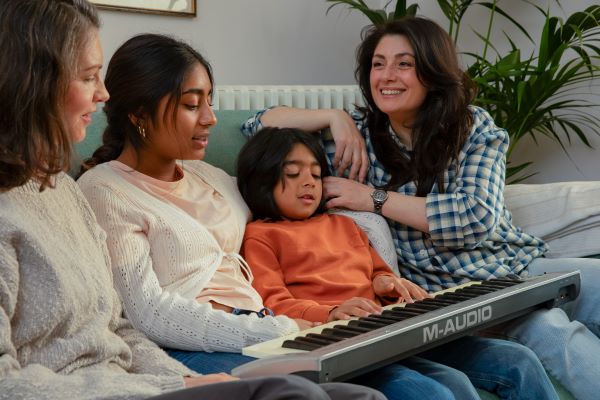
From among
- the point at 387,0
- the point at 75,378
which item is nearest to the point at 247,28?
the point at 387,0

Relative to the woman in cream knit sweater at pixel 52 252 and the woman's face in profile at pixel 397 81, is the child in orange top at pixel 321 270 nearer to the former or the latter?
the woman's face in profile at pixel 397 81

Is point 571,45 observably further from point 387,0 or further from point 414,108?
point 414,108

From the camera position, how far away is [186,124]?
6.19ft

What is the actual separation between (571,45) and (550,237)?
1.23 metres

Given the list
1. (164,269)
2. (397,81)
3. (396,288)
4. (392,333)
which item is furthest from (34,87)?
(397,81)

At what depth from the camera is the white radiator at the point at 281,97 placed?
3.14m

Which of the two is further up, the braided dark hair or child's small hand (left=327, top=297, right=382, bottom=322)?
the braided dark hair

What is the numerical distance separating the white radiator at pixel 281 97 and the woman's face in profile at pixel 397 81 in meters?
0.83

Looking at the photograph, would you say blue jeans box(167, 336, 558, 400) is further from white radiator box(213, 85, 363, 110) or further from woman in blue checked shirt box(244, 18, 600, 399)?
white radiator box(213, 85, 363, 110)

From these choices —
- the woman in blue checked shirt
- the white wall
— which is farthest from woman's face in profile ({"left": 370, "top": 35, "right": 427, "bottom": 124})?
the white wall

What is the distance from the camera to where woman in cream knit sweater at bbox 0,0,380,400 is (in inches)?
46.6

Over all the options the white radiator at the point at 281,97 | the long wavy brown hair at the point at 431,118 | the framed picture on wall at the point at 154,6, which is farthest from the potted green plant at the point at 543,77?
the long wavy brown hair at the point at 431,118

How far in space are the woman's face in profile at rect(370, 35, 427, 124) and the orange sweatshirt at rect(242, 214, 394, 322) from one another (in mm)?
400

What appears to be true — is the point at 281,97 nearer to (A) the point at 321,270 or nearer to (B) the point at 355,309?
(A) the point at 321,270
